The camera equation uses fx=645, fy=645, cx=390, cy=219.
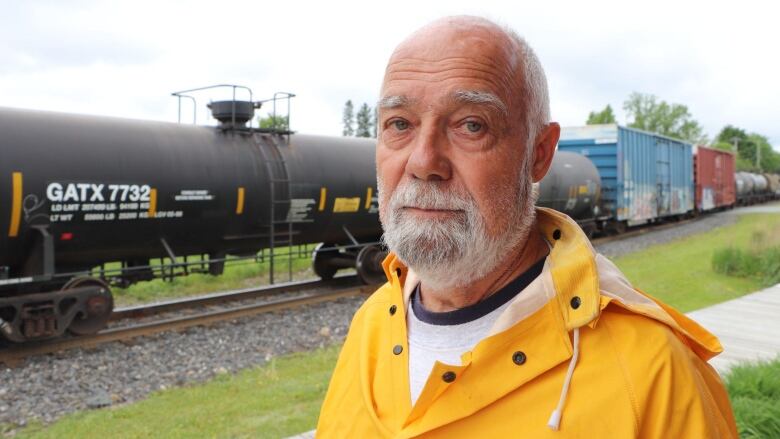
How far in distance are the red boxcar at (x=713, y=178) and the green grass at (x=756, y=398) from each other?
29.5m

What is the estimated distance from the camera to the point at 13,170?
7555 millimetres

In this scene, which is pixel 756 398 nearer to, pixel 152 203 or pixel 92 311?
pixel 152 203

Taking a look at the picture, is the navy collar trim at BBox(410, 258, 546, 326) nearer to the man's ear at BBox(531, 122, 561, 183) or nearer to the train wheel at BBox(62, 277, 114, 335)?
the man's ear at BBox(531, 122, 561, 183)

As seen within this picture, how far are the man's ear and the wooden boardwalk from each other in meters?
4.09

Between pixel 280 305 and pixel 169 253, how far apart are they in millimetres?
1999

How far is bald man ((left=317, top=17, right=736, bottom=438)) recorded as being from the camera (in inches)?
58.0

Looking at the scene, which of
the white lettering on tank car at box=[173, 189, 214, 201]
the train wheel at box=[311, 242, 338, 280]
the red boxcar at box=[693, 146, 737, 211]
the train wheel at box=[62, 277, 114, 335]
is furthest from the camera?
the red boxcar at box=[693, 146, 737, 211]

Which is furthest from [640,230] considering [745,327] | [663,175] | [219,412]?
[219,412]

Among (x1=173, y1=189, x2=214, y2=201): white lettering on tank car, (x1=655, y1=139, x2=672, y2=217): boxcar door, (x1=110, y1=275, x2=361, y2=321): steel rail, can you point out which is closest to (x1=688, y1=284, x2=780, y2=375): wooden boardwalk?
(x1=173, y1=189, x2=214, y2=201): white lettering on tank car

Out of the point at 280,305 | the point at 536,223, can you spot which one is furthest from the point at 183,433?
the point at 280,305

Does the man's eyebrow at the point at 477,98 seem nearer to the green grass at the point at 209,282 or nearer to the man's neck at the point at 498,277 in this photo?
the man's neck at the point at 498,277

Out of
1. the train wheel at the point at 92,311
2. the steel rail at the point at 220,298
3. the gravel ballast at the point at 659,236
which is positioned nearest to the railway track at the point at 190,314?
the steel rail at the point at 220,298

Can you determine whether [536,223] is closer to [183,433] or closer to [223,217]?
[183,433]

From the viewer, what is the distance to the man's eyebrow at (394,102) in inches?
70.8
